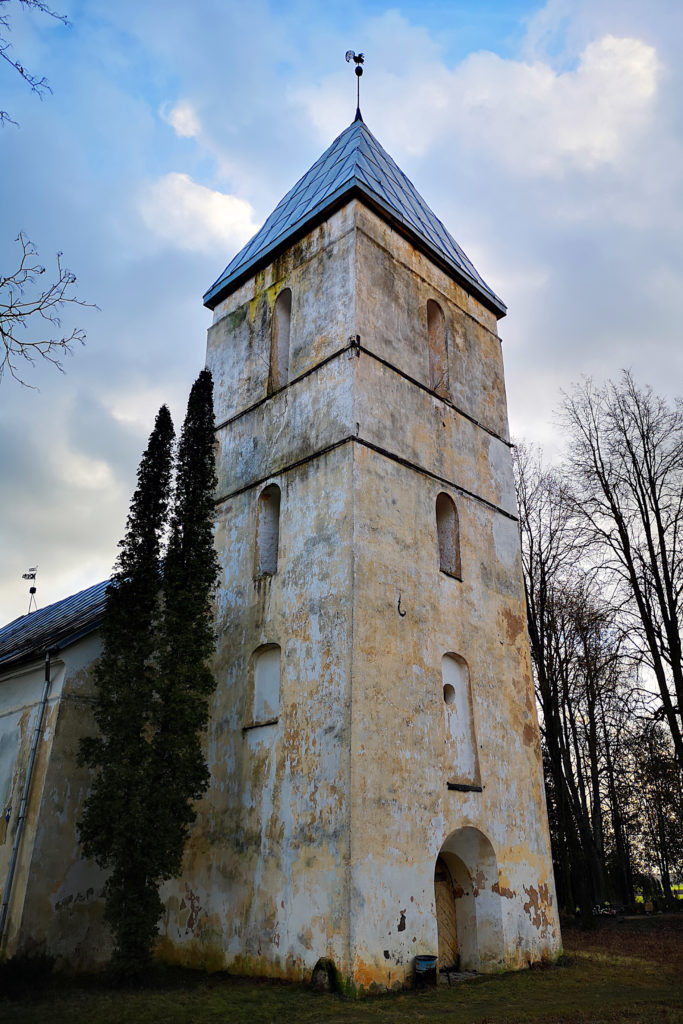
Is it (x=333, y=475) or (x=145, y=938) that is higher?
(x=333, y=475)

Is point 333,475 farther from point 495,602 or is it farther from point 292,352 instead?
point 495,602

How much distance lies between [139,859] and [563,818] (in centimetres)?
1572

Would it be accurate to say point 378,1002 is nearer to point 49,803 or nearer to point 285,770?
point 285,770

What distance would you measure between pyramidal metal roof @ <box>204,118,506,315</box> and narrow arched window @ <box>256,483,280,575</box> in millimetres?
5990

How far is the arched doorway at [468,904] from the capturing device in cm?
1247

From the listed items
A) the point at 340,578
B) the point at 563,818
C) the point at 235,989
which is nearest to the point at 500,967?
the point at 235,989

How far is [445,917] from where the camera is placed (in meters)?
12.8

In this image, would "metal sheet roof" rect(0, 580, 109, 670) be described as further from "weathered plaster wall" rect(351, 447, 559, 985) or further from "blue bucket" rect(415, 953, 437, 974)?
"blue bucket" rect(415, 953, 437, 974)

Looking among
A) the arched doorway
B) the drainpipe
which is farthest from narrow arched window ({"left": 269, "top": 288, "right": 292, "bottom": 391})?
the arched doorway

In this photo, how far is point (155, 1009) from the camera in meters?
9.11

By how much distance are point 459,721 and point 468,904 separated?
3041 millimetres

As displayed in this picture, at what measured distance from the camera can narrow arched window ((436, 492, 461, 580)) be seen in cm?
1478

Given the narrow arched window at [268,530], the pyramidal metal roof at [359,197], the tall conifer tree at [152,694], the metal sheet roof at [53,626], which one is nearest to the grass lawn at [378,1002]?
the tall conifer tree at [152,694]

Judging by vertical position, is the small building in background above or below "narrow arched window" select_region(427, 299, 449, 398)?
below
